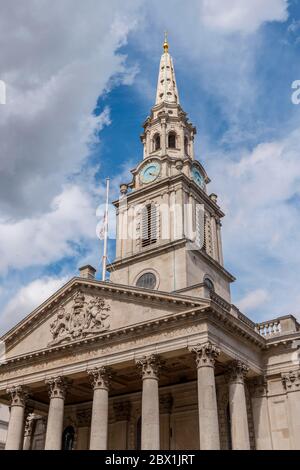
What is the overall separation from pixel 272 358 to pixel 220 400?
3.93 metres

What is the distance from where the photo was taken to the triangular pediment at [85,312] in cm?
3097

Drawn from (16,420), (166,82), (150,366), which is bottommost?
(16,420)

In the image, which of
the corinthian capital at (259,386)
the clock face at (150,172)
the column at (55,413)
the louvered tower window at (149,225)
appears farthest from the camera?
the clock face at (150,172)

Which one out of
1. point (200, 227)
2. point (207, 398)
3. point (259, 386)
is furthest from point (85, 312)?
point (200, 227)

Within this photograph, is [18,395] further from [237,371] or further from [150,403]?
[237,371]

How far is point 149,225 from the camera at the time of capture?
147 feet

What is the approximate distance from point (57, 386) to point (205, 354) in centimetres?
1004

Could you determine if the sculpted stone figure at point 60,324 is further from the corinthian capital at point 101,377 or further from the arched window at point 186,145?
the arched window at point 186,145

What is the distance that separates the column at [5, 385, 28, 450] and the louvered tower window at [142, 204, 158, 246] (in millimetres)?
15360

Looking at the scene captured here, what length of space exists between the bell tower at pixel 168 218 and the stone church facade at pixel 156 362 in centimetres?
16

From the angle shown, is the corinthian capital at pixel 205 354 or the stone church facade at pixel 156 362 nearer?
the corinthian capital at pixel 205 354

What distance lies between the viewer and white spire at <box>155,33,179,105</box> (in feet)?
176

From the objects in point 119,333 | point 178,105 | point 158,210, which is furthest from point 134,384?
point 178,105

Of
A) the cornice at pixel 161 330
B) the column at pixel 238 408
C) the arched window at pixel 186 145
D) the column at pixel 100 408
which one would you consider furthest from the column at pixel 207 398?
the arched window at pixel 186 145
